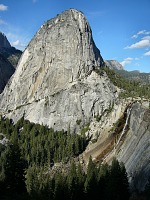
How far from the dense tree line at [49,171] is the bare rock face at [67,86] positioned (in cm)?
974

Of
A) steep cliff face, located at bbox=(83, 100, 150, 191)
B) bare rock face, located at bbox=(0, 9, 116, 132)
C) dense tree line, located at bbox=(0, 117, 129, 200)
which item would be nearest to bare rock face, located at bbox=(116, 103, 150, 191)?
steep cliff face, located at bbox=(83, 100, 150, 191)

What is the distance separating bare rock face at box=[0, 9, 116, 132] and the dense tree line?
9738mm

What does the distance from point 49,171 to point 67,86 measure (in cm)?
6530

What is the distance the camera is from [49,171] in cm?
12481

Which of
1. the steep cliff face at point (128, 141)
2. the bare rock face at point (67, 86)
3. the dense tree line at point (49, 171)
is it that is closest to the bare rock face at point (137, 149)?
the steep cliff face at point (128, 141)

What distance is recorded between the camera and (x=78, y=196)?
74750mm

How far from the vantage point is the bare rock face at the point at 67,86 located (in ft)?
549

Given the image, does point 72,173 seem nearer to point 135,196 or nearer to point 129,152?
point 135,196

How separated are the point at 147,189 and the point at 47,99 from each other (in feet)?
391

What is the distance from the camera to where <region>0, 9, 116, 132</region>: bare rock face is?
549 ft

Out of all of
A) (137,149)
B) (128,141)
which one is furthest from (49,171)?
(137,149)

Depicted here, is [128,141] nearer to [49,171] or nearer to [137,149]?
[137,149]

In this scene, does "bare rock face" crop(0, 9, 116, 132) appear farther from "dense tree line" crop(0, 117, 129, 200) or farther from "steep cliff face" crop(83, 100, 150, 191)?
"steep cliff face" crop(83, 100, 150, 191)

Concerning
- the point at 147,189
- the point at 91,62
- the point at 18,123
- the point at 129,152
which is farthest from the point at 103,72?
the point at 147,189
